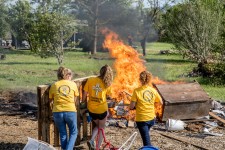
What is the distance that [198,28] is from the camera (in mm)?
27203

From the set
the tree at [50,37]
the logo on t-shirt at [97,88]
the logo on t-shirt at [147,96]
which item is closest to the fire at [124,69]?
the logo on t-shirt at [97,88]

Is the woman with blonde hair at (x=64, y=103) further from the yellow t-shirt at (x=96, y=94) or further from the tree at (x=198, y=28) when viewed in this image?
the tree at (x=198, y=28)

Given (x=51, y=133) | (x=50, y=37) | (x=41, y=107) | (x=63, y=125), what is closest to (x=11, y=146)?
(x=51, y=133)

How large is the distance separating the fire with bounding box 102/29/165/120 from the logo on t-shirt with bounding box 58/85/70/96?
4.33m

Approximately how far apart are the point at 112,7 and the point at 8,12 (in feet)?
116

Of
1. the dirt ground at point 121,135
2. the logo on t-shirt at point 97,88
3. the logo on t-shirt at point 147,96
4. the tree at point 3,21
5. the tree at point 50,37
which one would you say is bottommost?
the dirt ground at point 121,135

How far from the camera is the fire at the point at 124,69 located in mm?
11389

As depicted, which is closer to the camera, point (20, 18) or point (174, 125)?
point (174, 125)

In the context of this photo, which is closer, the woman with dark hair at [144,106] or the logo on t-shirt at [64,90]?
the logo on t-shirt at [64,90]

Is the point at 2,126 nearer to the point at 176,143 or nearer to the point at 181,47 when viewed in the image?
the point at 176,143

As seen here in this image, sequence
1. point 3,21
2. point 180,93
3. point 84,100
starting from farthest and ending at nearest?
point 3,21, point 180,93, point 84,100

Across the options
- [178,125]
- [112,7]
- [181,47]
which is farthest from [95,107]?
[181,47]

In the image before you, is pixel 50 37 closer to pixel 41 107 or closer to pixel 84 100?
pixel 84 100

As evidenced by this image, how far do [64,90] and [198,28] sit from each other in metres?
21.7
